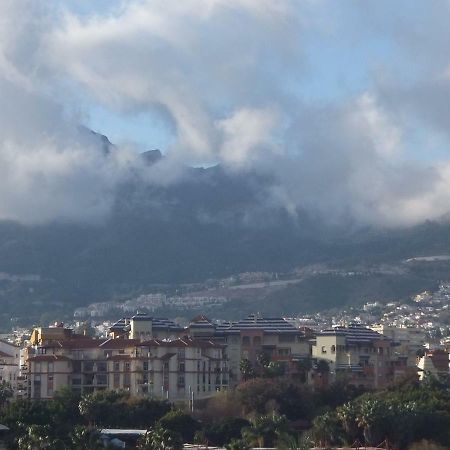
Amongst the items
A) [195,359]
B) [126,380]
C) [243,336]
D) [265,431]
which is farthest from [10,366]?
[265,431]

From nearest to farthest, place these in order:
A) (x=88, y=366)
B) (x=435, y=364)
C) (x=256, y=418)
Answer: (x=256, y=418)
(x=88, y=366)
(x=435, y=364)

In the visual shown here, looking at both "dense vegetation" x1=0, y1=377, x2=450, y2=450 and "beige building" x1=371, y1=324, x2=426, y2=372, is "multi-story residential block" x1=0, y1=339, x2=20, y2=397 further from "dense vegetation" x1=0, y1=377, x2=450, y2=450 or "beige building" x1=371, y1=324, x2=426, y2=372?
"beige building" x1=371, y1=324, x2=426, y2=372

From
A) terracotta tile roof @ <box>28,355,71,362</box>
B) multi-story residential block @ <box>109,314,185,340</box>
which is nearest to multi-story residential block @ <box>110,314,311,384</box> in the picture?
multi-story residential block @ <box>109,314,185,340</box>

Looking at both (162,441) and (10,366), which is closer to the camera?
(162,441)

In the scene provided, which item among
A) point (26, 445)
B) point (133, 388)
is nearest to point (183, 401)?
point (133, 388)

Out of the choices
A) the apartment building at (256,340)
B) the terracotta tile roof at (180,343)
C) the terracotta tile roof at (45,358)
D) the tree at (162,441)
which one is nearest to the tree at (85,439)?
the tree at (162,441)

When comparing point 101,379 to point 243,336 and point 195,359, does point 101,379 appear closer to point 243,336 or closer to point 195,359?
point 195,359
